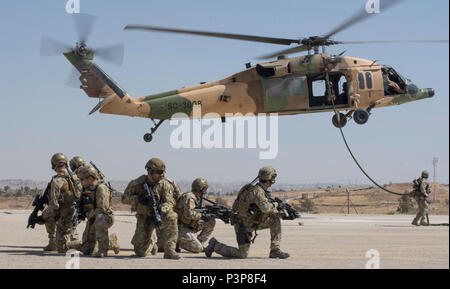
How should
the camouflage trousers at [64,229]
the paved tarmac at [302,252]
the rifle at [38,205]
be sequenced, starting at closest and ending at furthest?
the paved tarmac at [302,252]
the camouflage trousers at [64,229]
the rifle at [38,205]

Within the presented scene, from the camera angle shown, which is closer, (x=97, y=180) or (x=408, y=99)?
(x=97, y=180)

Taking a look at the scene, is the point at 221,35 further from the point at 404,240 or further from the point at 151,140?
the point at 404,240

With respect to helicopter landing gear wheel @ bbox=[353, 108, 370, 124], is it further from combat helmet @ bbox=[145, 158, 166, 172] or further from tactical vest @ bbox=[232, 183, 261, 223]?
combat helmet @ bbox=[145, 158, 166, 172]

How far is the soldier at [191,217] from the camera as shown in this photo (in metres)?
10.6

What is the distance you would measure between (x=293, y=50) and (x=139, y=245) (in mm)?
13676

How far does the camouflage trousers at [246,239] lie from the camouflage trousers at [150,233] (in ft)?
2.86

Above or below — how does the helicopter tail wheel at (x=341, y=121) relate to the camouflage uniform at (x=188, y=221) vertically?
above

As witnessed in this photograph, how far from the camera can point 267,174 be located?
34.2ft

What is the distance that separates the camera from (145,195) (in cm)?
999

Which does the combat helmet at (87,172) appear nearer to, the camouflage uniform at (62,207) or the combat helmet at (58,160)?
the camouflage uniform at (62,207)

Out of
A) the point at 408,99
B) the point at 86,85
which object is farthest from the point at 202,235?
the point at 86,85

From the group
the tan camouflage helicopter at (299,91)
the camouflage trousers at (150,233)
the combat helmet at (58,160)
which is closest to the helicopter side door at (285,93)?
the tan camouflage helicopter at (299,91)

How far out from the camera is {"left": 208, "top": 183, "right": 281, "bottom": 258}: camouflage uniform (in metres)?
10.4

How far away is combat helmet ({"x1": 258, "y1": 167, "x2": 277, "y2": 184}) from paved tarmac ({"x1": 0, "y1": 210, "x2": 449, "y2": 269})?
4.17ft
